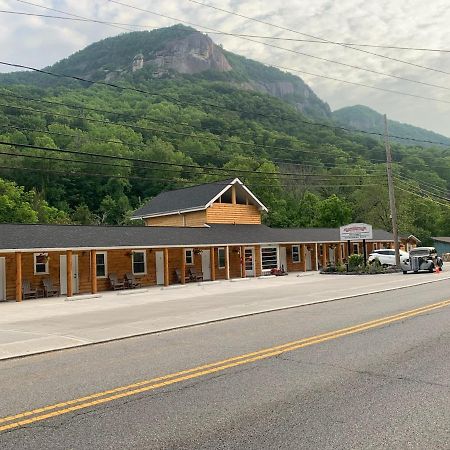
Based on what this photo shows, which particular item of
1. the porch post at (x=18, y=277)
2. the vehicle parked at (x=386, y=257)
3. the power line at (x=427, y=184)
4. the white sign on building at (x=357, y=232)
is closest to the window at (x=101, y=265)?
the porch post at (x=18, y=277)

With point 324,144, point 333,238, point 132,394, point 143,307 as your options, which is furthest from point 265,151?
point 132,394

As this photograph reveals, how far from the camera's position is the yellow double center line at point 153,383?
561cm

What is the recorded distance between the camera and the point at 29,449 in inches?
184

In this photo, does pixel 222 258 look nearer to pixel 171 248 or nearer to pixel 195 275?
pixel 195 275

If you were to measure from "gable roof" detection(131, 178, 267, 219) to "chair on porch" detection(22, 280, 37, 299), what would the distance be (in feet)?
49.9

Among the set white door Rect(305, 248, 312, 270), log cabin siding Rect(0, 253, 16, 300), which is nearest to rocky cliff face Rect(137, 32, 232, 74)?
white door Rect(305, 248, 312, 270)

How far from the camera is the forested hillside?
50.8 m

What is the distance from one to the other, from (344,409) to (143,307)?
13504mm

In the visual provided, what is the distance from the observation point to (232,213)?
128ft

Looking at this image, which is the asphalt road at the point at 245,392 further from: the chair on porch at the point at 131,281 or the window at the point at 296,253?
the window at the point at 296,253

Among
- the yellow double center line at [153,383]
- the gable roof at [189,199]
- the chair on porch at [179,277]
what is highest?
the gable roof at [189,199]

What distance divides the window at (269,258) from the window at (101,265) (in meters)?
13.4

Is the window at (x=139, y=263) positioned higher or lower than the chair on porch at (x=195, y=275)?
higher

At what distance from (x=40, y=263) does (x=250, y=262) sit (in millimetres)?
16014
